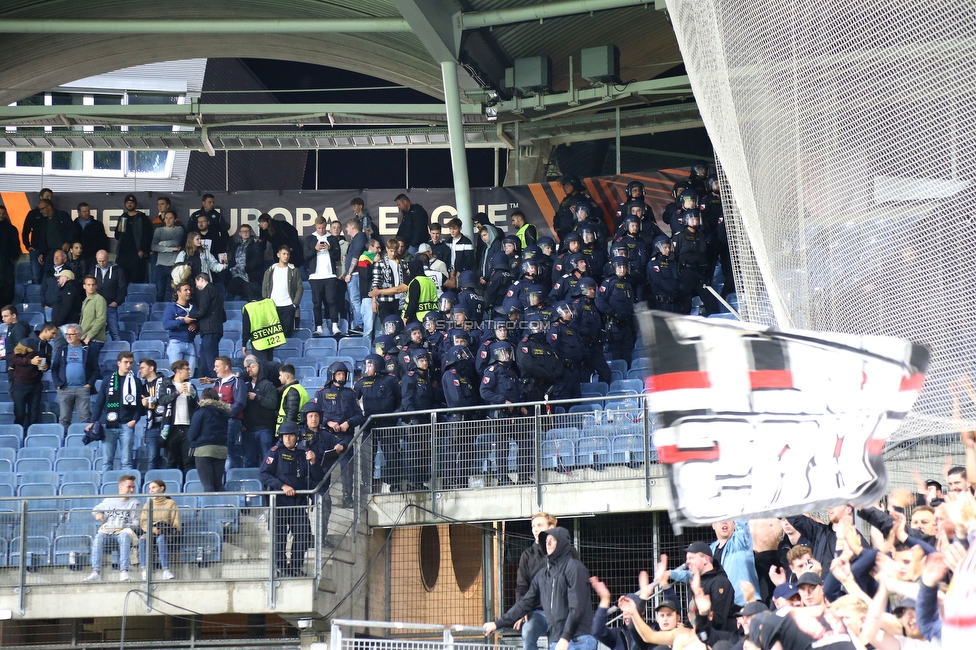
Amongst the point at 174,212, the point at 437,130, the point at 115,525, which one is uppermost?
the point at 437,130

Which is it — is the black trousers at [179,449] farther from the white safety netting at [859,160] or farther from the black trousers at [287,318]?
the white safety netting at [859,160]

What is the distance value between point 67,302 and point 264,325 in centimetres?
319

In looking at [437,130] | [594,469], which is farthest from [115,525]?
[437,130]

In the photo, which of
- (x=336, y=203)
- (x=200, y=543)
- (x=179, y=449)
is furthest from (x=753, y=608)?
(x=336, y=203)

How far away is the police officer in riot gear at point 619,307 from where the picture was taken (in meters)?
16.6

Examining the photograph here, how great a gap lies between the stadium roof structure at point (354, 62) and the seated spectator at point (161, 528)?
923 cm

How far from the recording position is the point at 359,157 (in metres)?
30.8

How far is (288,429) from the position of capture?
1501cm

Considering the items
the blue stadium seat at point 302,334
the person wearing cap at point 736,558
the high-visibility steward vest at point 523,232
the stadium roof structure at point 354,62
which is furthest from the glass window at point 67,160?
the person wearing cap at point 736,558

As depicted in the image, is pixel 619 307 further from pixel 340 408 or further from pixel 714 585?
pixel 714 585

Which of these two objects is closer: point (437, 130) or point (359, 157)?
point (437, 130)

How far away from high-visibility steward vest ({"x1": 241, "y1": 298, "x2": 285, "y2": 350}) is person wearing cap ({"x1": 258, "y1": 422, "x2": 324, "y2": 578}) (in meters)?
3.47

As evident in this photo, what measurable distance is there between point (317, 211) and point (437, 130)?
295 centimetres

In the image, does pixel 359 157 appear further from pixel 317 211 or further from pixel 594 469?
pixel 594 469
